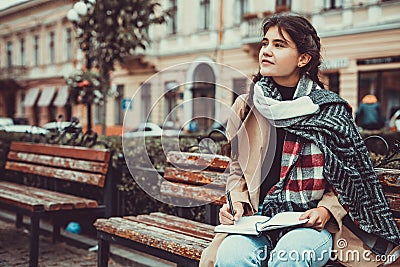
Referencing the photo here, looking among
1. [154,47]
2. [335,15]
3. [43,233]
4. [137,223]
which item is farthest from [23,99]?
[137,223]

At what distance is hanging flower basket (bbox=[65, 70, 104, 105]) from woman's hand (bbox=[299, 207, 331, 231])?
10.4m

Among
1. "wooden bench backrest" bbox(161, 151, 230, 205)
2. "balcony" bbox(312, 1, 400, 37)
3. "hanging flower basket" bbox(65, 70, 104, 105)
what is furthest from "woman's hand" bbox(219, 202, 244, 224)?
"balcony" bbox(312, 1, 400, 37)

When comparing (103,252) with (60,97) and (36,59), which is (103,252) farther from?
(36,59)

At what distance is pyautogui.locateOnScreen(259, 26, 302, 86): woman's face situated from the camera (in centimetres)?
285

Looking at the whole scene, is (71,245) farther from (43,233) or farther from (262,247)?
(262,247)

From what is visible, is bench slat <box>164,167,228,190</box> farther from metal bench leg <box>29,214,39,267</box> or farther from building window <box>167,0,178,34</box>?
building window <box>167,0,178,34</box>

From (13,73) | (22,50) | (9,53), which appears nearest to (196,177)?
(13,73)

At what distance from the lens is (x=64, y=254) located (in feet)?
17.9

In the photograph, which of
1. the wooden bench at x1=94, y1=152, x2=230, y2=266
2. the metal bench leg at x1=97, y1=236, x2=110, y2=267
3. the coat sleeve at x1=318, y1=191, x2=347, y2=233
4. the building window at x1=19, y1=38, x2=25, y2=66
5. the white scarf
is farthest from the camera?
the building window at x1=19, y1=38, x2=25, y2=66

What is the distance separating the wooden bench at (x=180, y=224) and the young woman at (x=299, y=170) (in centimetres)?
56

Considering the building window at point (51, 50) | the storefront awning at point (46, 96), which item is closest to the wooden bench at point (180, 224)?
the storefront awning at point (46, 96)

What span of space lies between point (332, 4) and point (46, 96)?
20920 millimetres

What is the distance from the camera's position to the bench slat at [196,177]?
3.95 metres

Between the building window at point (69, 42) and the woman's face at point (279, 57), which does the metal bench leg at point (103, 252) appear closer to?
the woman's face at point (279, 57)
